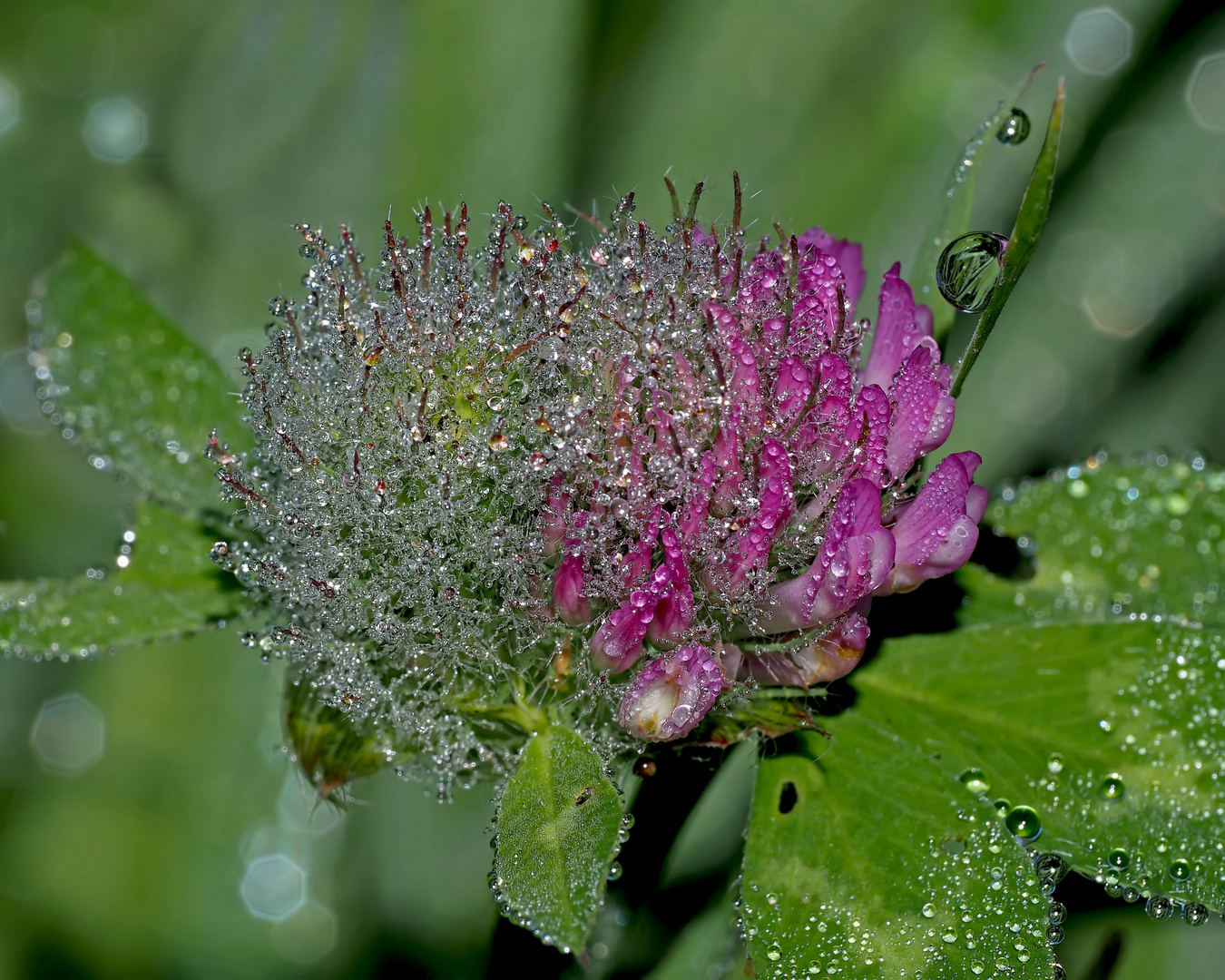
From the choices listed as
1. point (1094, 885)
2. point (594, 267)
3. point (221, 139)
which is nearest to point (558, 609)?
point (594, 267)

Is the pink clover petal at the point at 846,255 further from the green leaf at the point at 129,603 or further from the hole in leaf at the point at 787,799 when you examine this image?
the green leaf at the point at 129,603

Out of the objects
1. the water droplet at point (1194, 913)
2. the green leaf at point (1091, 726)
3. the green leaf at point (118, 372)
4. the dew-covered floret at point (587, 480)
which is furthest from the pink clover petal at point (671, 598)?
the green leaf at point (118, 372)

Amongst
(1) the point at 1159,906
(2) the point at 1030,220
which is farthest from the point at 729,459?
(1) the point at 1159,906

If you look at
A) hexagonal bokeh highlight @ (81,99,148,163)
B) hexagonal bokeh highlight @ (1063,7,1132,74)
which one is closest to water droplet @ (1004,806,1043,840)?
hexagonal bokeh highlight @ (1063,7,1132,74)

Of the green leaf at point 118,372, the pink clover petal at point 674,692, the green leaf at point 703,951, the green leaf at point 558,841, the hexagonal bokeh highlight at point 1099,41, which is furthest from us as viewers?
the hexagonal bokeh highlight at point 1099,41

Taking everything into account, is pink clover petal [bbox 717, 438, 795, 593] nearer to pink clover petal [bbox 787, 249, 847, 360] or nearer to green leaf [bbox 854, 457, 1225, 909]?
pink clover petal [bbox 787, 249, 847, 360]

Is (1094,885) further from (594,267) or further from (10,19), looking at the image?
(10,19)
